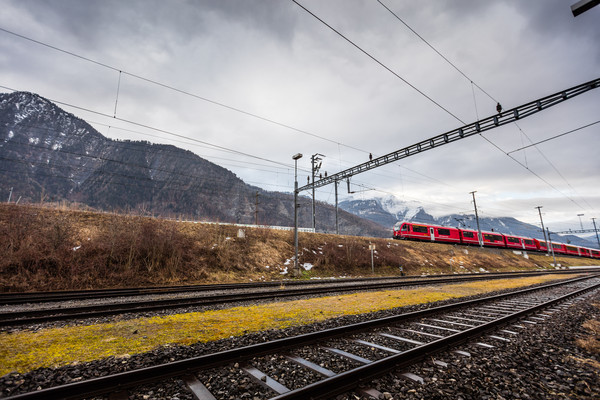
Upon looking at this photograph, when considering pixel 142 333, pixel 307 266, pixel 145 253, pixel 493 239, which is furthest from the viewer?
pixel 493 239

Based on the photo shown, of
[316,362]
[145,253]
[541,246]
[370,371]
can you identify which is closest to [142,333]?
[316,362]

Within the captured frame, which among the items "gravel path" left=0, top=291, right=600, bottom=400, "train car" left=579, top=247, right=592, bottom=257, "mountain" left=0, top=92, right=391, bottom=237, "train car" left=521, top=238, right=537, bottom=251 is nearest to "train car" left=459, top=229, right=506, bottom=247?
"train car" left=521, top=238, right=537, bottom=251

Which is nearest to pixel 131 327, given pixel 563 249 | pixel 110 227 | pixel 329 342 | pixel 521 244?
pixel 329 342

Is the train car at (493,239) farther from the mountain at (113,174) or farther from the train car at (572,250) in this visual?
the mountain at (113,174)

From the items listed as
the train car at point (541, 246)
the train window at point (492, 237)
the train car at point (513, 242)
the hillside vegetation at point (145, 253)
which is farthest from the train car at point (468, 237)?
the train car at point (541, 246)

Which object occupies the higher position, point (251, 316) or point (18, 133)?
point (18, 133)

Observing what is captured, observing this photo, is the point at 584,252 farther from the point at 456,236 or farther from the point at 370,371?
the point at 370,371

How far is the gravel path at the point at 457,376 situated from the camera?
3377 mm

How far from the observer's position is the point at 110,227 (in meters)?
17.5

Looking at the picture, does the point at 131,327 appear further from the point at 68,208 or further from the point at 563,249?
the point at 563,249

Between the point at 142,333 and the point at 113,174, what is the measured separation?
181 metres

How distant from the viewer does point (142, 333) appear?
5855mm

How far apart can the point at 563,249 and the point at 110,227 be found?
91.9 meters

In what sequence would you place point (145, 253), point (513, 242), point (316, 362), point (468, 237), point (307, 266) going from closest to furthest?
point (316, 362) → point (145, 253) → point (307, 266) → point (468, 237) → point (513, 242)
